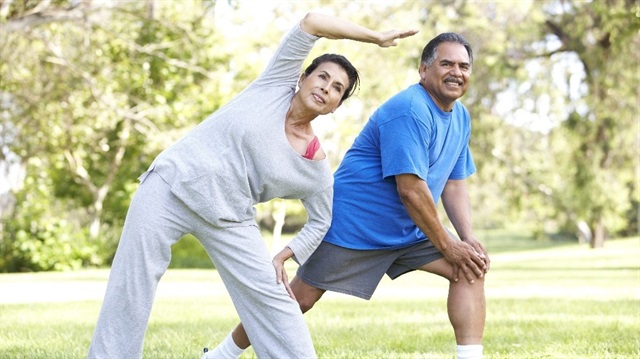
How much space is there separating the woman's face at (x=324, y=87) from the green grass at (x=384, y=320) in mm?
2332

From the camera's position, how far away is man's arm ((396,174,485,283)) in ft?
14.7

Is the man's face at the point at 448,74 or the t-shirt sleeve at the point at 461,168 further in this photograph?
the t-shirt sleeve at the point at 461,168

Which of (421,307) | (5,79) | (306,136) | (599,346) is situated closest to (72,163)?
(5,79)

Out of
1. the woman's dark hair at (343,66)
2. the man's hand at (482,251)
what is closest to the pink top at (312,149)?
the woman's dark hair at (343,66)

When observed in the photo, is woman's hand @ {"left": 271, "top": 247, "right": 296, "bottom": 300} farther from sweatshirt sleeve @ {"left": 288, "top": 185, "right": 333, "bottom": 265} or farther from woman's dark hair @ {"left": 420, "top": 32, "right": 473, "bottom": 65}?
woman's dark hair @ {"left": 420, "top": 32, "right": 473, "bottom": 65}

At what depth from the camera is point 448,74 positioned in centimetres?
462

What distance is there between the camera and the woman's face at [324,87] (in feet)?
13.4

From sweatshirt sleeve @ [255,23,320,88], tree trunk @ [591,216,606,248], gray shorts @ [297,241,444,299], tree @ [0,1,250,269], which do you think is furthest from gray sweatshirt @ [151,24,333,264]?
tree trunk @ [591,216,606,248]

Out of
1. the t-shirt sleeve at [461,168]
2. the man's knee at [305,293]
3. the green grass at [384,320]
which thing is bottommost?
the green grass at [384,320]

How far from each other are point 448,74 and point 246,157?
117 cm

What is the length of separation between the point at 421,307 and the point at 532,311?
1198 millimetres

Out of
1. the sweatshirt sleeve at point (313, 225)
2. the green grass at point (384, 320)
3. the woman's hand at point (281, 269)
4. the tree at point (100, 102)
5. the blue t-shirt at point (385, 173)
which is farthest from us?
the tree at point (100, 102)

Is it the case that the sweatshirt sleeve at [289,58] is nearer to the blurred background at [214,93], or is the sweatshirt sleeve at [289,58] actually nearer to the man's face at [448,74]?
the man's face at [448,74]

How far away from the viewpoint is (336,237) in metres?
4.80
